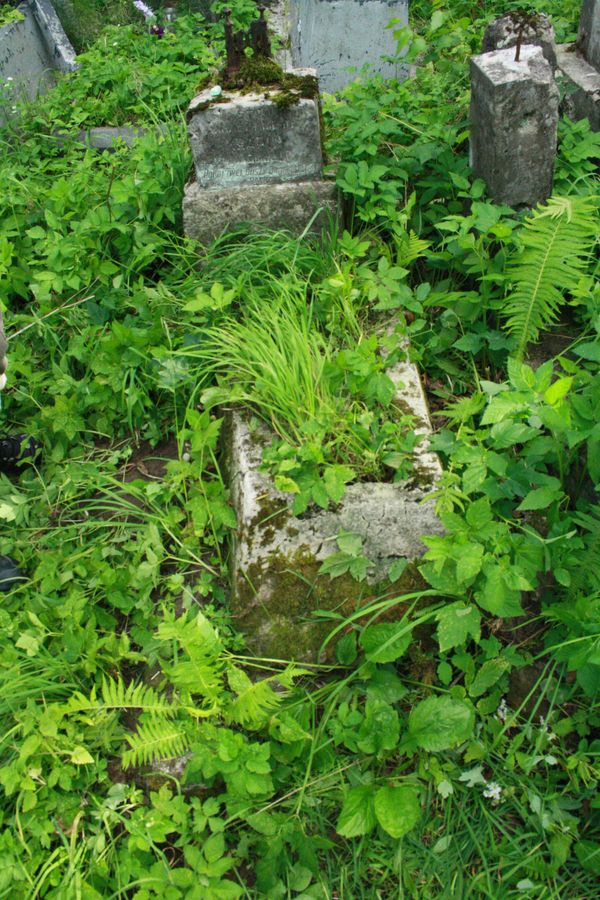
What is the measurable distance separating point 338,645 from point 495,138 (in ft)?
7.12

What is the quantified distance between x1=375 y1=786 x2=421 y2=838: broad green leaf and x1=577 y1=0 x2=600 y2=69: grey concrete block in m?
3.64

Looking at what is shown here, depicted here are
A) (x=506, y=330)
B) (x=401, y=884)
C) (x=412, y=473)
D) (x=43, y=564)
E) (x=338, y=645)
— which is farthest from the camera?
(x=506, y=330)

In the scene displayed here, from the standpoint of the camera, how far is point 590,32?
12.5ft

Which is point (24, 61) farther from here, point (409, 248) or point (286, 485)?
point (286, 485)

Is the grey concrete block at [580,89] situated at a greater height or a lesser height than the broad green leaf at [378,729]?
greater

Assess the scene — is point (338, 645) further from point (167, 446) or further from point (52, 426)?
point (52, 426)

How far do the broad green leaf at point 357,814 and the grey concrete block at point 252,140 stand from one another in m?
2.58

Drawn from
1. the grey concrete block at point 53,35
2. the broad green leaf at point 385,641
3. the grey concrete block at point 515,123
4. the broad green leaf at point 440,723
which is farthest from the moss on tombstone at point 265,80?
the grey concrete block at point 53,35

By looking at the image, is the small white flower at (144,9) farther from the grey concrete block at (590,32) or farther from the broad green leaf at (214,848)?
the broad green leaf at (214,848)

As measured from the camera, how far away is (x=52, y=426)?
3244 millimetres

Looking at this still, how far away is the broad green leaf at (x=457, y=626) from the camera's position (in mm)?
2135

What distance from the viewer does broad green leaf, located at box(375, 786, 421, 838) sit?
6.43ft

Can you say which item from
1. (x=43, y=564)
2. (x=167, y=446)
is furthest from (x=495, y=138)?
(x=43, y=564)

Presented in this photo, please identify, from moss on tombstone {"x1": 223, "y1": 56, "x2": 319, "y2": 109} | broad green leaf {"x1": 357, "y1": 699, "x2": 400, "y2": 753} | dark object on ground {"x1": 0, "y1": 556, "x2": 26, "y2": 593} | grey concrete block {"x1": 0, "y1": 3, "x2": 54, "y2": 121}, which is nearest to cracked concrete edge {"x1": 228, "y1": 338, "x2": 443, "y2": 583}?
broad green leaf {"x1": 357, "y1": 699, "x2": 400, "y2": 753}
